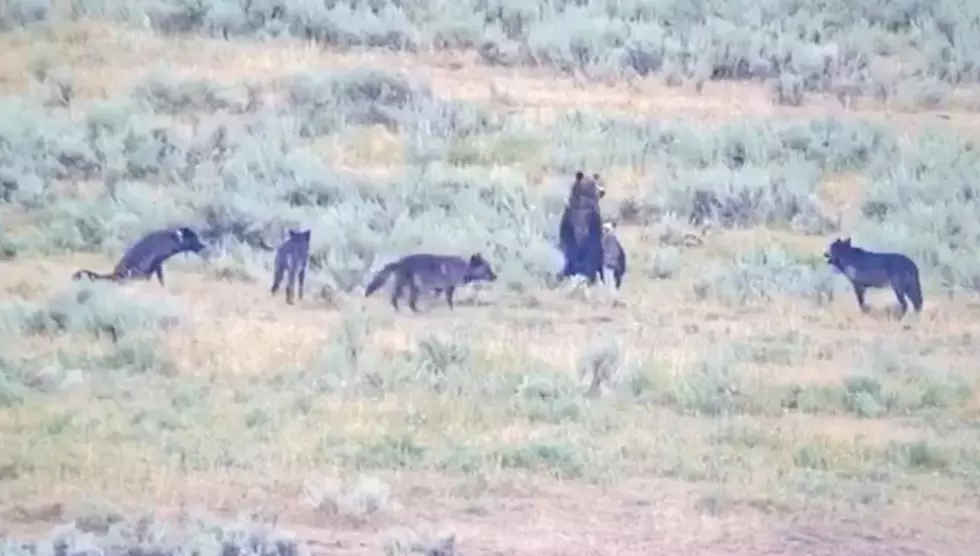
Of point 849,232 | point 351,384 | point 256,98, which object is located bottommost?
point 351,384

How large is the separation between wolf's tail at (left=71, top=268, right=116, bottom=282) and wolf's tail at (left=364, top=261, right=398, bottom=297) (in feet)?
1.77

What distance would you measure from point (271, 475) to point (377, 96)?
83 cm

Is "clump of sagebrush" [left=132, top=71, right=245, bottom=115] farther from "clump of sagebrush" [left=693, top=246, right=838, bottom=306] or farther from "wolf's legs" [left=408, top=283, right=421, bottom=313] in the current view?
"clump of sagebrush" [left=693, top=246, right=838, bottom=306]

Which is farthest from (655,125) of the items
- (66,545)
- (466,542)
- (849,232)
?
(66,545)

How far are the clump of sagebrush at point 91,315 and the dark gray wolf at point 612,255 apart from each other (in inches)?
35.7

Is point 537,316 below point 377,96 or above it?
below

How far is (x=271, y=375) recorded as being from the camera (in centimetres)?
335

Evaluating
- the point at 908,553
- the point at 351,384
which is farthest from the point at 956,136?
the point at 351,384

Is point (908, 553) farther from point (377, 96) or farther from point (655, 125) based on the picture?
point (377, 96)

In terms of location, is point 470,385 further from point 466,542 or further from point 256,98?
point 256,98

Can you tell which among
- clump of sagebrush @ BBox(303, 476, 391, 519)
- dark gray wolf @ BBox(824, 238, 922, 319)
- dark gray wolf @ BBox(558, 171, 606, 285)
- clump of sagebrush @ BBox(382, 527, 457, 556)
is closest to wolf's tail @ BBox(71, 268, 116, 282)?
clump of sagebrush @ BBox(303, 476, 391, 519)

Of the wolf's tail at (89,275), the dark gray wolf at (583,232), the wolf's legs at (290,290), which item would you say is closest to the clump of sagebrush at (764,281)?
the dark gray wolf at (583,232)

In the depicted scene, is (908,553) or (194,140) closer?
(908,553)

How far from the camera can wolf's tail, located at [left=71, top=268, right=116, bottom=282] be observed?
3.39 meters
